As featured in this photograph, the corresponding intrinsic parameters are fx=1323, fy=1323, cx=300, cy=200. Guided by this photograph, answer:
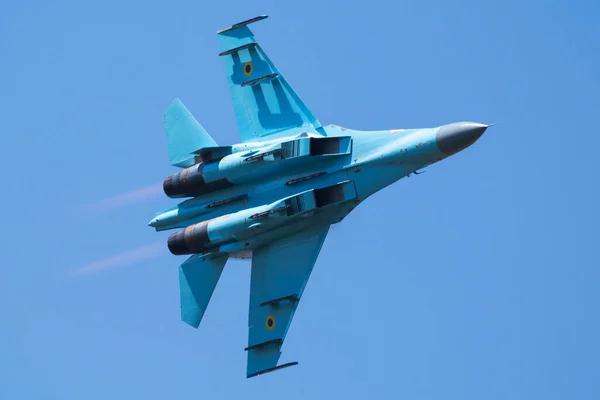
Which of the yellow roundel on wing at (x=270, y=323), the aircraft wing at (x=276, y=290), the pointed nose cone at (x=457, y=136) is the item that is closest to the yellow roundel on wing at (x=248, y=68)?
the aircraft wing at (x=276, y=290)

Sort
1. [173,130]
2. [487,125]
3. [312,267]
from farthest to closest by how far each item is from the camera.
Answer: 1. [173,130]
2. [312,267]
3. [487,125]

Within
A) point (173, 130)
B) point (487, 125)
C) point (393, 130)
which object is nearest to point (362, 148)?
point (393, 130)

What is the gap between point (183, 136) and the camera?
111 ft

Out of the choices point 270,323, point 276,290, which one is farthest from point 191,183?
point 270,323

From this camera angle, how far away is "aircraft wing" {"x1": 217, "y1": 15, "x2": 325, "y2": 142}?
107 feet

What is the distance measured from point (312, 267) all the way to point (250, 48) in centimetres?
598

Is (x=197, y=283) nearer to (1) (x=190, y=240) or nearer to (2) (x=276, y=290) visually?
(1) (x=190, y=240)

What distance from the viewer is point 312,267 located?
105 feet

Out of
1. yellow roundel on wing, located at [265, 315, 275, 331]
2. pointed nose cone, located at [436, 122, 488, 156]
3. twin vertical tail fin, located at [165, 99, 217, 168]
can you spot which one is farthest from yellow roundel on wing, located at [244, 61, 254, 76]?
yellow roundel on wing, located at [265, 315, 275, 331]

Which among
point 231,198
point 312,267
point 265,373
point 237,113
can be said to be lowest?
point 265,373

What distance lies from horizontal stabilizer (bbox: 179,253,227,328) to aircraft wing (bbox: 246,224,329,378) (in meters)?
1.06

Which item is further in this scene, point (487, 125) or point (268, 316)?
point (268, 316)

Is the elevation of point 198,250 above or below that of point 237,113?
below

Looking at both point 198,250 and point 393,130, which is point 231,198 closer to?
point 198,250
